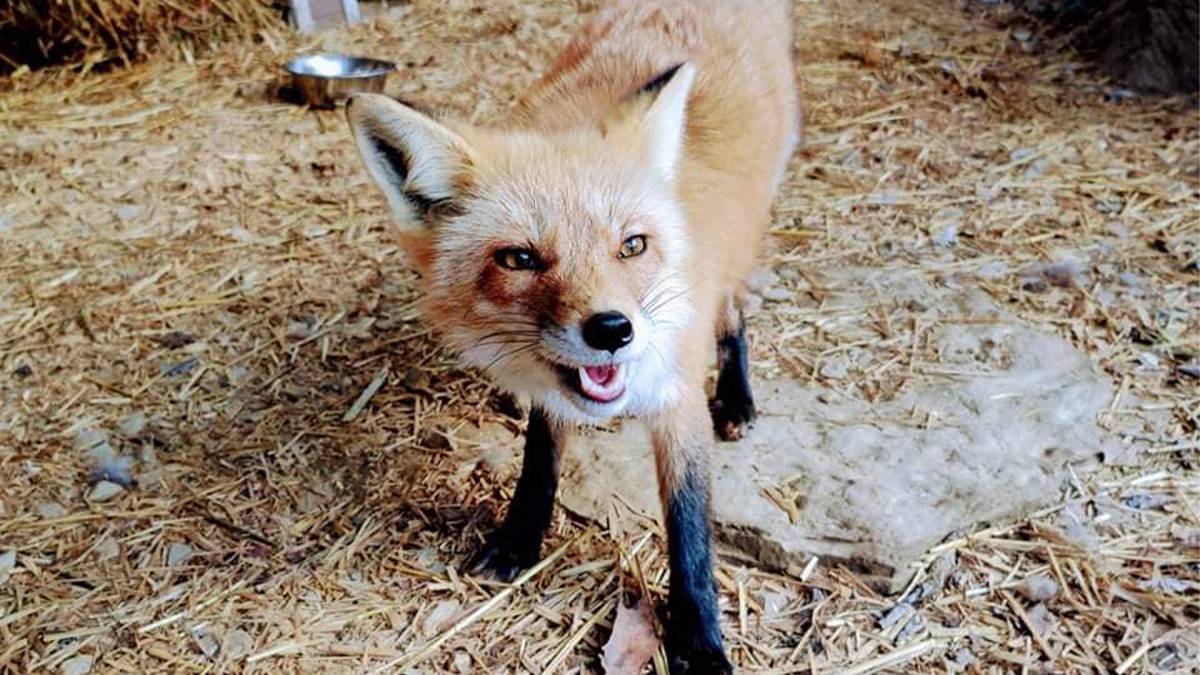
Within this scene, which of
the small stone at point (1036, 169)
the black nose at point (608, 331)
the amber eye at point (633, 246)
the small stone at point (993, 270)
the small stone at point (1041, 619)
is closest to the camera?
the black nose at point (608, 331)

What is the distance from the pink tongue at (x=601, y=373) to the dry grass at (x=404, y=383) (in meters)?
0.76

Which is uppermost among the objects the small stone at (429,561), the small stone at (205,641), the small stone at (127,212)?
the small stone at (127,212)

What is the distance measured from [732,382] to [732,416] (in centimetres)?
12

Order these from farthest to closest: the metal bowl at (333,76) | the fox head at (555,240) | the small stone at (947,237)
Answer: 1. the metal bowl at (333,76)
2. the small stone at (947,237)
3. the fox head at (555,240)

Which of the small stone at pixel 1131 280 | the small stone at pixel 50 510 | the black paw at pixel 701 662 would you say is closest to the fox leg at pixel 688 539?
the black paw at pixel 701 662

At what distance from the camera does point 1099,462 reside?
3166 millimetres

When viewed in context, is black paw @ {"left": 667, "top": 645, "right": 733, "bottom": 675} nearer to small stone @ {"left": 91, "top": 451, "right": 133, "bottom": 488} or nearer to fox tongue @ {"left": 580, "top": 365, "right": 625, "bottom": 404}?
fox tongue @ {"left": 580, "top": 365, "right": 625, "bottom": 404}

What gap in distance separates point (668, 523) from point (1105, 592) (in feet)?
4.03

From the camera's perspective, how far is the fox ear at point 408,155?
7.45 ft

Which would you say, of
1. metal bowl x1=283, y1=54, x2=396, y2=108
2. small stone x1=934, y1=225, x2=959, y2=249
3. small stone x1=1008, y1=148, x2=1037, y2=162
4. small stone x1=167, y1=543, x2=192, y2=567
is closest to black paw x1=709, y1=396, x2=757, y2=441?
small stone x1=934, y1=225, x2=959, y2=249

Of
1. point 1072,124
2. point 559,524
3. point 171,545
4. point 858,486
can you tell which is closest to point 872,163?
point 1072,124

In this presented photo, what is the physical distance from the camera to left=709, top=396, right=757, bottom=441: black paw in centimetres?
331

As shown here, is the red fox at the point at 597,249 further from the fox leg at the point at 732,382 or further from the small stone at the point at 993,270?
the small stone at the point at 993,270

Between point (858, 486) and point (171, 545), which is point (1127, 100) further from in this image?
point (171, 545)
